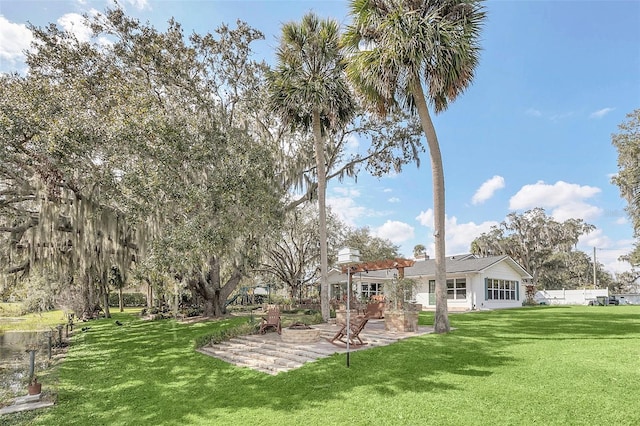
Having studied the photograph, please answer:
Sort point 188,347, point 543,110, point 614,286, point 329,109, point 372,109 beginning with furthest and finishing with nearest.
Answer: point 614,286, point 543,110, point 329,109, point 372,109, point 188,347

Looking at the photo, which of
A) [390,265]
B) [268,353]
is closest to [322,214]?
[390,265]

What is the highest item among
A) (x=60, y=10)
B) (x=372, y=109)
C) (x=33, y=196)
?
(x=60, y=10)

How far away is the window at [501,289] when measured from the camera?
24.0 metres

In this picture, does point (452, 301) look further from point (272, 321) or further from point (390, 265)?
point (272, 321)

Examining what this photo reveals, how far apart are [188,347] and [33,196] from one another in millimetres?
6754

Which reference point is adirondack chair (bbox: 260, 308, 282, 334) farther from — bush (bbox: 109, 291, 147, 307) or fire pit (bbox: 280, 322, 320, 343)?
bush (bbox: 109, 291, 147, 307)

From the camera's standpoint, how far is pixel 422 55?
9625 mm

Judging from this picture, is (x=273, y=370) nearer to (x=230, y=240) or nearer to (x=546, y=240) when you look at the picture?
(x=230, y=240)

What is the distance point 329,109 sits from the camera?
1296cm

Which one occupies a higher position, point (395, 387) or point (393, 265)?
point (393, 265)

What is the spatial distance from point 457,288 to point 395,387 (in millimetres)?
19843

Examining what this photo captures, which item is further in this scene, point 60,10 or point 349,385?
point 60,10

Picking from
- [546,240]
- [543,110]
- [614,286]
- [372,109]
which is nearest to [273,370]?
[372,109]

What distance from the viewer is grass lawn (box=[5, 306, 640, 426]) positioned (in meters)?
4.98
